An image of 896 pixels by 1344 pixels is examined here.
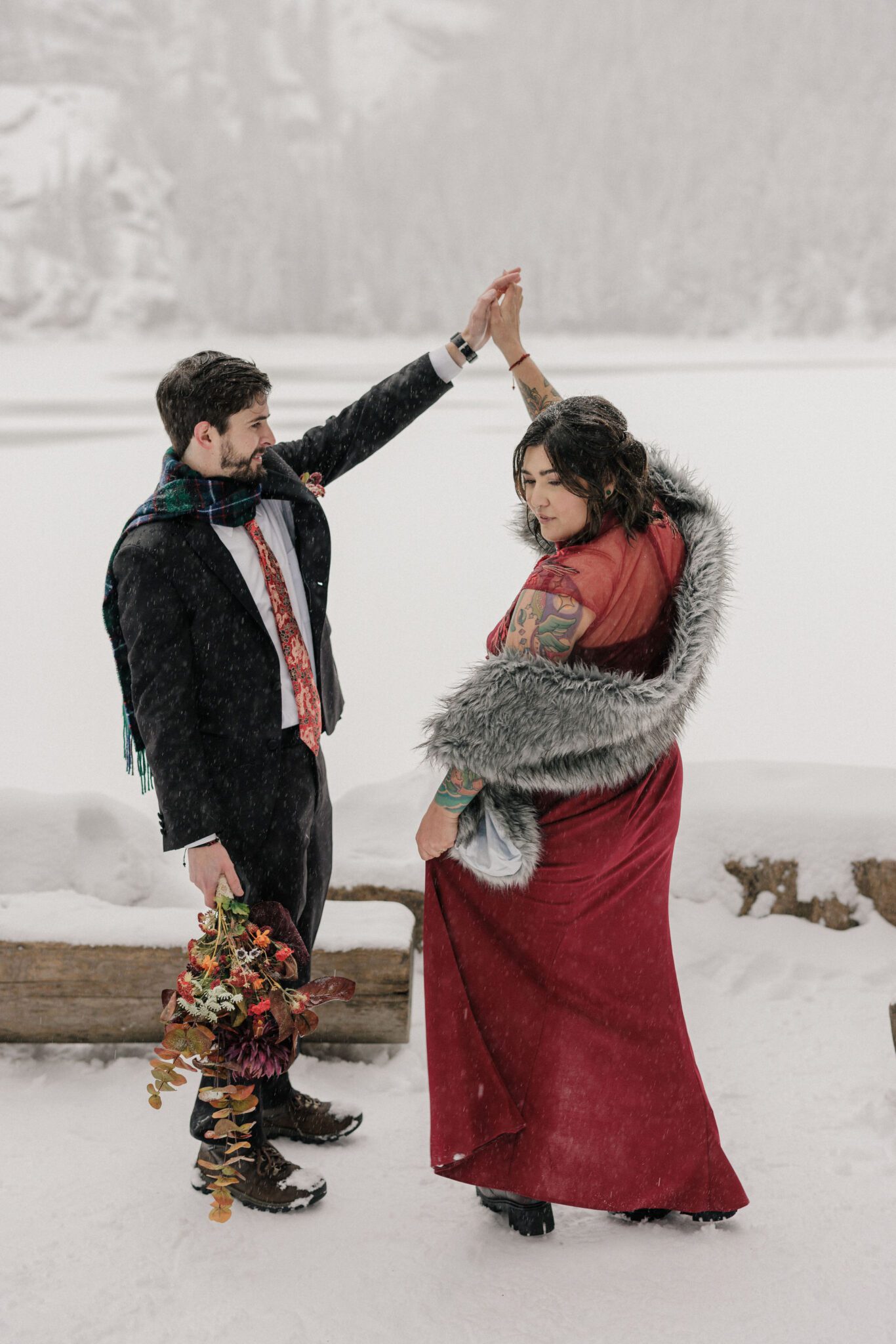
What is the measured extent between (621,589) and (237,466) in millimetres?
657

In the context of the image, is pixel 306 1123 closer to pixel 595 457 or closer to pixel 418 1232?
pixel 418 1232

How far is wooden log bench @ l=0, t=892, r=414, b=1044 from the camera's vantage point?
245 cm

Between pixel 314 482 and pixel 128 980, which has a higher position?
pixel 314 482

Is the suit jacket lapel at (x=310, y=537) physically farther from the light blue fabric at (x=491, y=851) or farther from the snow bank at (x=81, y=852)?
the snow bank at (x=81, y=852)

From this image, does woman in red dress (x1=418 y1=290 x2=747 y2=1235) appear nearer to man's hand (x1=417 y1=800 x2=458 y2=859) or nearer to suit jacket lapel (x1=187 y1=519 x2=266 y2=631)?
man's hand (x1=417 y1=800 x2=458 y2=859)

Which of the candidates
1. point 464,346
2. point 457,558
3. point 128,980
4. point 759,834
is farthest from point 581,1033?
point 457,558

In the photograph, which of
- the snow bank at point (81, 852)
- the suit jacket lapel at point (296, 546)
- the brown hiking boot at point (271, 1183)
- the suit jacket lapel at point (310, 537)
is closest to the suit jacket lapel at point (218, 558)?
the suit jacket lapel at point (296, 546)

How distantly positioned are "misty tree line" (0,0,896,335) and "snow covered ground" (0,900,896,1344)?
29402 millimetres

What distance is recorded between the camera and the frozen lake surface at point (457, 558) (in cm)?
555

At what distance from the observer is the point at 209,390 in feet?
5.95

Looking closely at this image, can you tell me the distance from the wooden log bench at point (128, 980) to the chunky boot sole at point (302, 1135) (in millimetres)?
252

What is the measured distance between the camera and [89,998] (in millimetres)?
2461

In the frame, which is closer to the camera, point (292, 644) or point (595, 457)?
point (595, 457)

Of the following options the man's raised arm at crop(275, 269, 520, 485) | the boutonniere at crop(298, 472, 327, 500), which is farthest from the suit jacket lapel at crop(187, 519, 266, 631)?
the man's raised arm at crop(275, 269, 520, 485)
